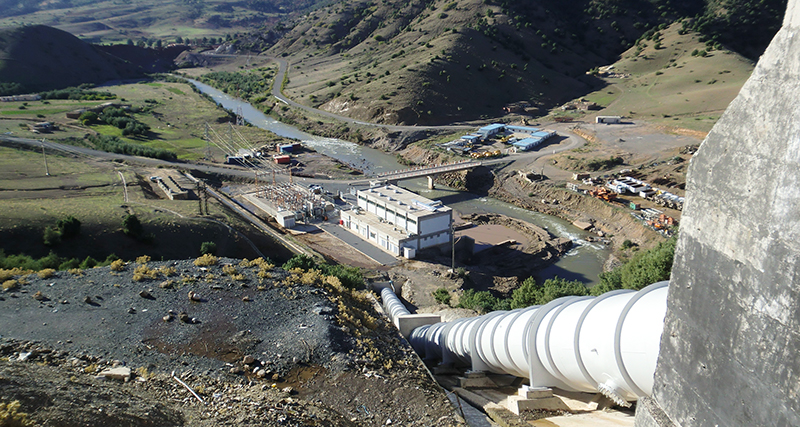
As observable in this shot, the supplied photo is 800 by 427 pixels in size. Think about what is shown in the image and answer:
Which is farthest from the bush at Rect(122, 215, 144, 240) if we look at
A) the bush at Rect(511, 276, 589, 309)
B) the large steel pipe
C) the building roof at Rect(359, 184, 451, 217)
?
the bush at Rect(511, 276, 589, 309)

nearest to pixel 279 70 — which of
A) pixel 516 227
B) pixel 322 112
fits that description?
pixel 322 112

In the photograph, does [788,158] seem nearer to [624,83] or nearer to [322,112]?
[322,112]

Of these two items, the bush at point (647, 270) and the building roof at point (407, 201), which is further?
the building roof at point (407, 201)

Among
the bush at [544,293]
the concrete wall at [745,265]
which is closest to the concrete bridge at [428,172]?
the bush at [544,293]

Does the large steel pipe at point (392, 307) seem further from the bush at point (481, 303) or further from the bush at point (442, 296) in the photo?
the bush at point (442, 296)

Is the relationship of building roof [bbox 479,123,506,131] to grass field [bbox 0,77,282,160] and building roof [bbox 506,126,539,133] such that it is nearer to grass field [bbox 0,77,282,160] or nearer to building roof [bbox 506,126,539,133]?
building roof [bbox 506,126,539,133]

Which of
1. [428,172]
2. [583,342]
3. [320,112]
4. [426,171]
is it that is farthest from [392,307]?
[320,112]
